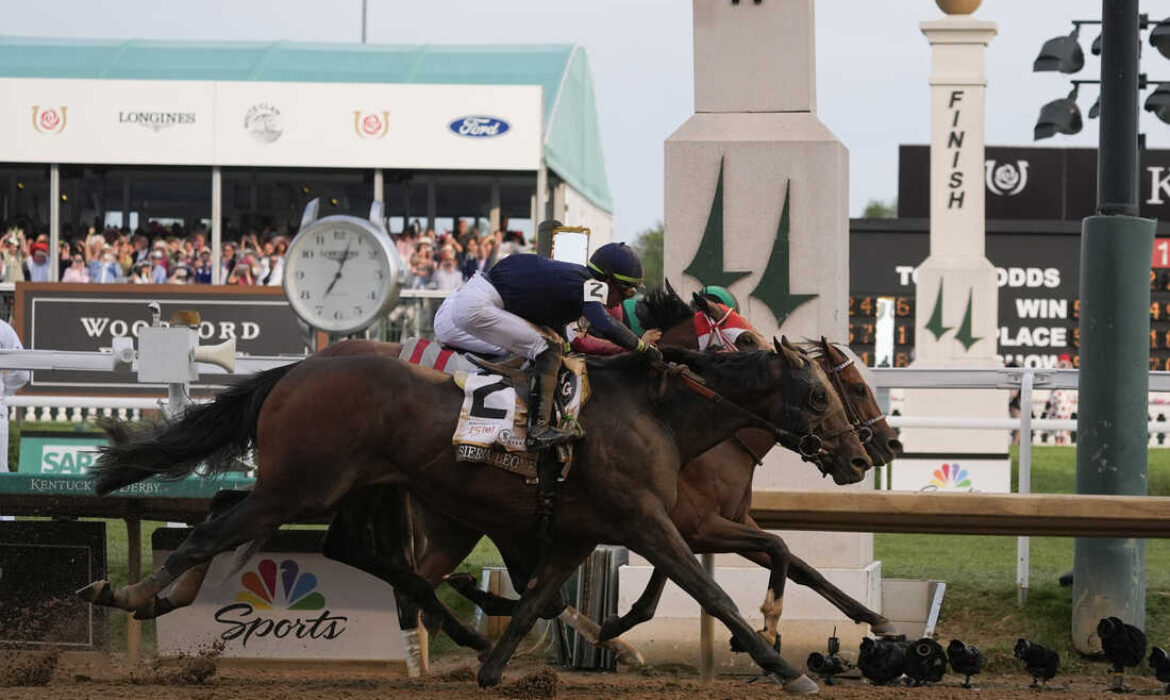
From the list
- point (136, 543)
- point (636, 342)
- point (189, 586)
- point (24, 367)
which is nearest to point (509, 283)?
point (636, 342)

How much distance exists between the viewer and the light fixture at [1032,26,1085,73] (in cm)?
1398

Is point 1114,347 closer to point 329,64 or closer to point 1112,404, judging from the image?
point 1112,404

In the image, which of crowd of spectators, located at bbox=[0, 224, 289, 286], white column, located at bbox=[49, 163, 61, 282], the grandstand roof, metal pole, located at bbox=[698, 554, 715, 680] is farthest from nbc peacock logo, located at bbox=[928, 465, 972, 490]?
white column, located at bbox=[49, 163, 61, 282]

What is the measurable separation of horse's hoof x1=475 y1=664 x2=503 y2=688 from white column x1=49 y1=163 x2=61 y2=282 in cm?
1628

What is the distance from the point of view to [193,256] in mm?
21094

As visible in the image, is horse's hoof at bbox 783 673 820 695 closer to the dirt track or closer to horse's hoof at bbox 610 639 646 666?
the dirt track

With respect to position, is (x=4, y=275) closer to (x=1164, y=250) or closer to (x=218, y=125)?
(x=218, y=125)

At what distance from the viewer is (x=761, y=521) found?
7.30m

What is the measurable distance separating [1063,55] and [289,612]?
895cm

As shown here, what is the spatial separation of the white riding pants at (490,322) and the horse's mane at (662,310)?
2.90 feet

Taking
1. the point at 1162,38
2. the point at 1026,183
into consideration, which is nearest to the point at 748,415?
the point at 1162,38

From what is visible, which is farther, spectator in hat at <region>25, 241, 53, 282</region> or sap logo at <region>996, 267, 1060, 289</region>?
spectator in hat at <region>25, 241, 53, 282</region>

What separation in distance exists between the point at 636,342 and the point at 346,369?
1.05 metres

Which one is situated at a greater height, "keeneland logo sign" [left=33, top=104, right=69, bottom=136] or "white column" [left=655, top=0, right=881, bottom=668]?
"keeneland logo sign" [left=33, top=104, right=69, bottom=136]
